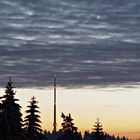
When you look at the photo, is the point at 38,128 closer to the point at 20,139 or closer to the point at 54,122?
the point at 20,139

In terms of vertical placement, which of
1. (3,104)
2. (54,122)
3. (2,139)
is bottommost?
(2,139)

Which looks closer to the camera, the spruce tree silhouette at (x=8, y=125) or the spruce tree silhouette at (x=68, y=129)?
the spruce tree silhouette at (x=8, y=125)

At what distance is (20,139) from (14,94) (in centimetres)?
912

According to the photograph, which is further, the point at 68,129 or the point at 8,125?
the point at 68,129

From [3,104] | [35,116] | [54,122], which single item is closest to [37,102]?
[35,116]

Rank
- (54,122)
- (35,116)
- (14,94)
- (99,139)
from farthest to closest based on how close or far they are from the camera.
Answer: (54,122) < (99,139) < (35,116) < (14,94)

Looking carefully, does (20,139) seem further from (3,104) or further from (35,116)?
(35,116)

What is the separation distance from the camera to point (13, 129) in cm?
4847

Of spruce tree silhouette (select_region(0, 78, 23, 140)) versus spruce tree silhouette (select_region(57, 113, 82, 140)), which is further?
spruce tree silhouette (select_region(57, 113, 82, 140))

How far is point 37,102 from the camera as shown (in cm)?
6391

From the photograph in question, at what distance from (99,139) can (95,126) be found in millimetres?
1834

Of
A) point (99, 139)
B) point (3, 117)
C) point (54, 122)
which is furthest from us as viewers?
point (54, 122)

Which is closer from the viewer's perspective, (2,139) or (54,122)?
(2,139)

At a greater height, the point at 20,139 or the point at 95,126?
the point at 95,126
